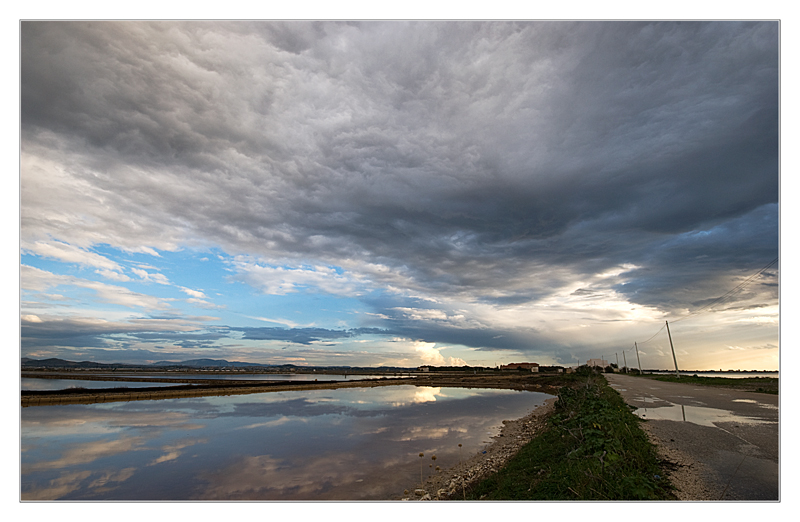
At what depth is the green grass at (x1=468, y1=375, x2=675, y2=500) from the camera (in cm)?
698

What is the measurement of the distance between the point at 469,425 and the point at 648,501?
18.0m

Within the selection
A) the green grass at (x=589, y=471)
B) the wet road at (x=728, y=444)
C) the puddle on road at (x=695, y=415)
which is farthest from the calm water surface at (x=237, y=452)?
the puddle on road at (x=695, y=415)

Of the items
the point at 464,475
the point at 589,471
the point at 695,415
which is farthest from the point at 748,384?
the point at 589,471

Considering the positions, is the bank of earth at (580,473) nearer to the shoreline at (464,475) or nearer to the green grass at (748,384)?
the shoreline at (464,475)

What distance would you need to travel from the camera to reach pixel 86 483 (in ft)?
39.2

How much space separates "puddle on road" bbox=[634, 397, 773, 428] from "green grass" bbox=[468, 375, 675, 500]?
25.4 feet

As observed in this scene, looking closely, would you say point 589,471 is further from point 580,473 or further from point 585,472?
point 580,473

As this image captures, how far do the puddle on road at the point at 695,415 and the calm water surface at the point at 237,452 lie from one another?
8.86 metres

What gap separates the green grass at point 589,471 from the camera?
698 cm

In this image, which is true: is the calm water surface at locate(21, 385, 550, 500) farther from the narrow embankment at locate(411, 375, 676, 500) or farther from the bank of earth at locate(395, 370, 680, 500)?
the narrow embankment at locate(411, 375, 676, 500)

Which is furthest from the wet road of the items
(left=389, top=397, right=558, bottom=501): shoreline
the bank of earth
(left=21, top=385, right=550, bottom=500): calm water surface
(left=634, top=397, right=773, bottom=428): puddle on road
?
(left=21, top=385, right=550, bottom=500): calm water surface
